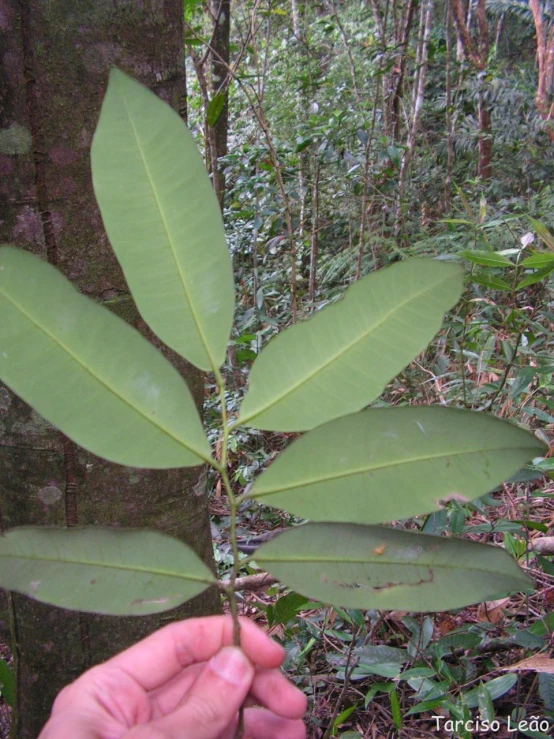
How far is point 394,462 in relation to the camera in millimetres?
374

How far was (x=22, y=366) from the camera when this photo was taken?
0.37 m

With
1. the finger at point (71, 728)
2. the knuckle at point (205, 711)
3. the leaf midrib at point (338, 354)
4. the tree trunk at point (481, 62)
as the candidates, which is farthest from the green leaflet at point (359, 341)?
the tree trunk at point (481, 62)

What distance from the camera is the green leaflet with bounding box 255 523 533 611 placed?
1.18ft

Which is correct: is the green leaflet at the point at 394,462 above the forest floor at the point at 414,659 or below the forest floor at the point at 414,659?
above

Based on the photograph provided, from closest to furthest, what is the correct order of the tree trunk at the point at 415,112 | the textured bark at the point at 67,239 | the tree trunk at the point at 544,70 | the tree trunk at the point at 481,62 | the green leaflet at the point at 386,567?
the green leaflet at the point at 386,567, the textured bark at the point at 67,239, the tree trunk at the point at 415,112, the tree trunk at the point at 481,62, the tree trunk at the point at 544,70

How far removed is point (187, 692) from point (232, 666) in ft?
0.23

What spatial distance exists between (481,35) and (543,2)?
2.29 meters

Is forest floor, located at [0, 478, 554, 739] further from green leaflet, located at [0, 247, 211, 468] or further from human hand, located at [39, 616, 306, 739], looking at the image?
green leaflet, located at [0, 247, 211, 468]

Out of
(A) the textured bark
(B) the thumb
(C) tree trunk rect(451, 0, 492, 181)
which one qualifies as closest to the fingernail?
(B) the thumb

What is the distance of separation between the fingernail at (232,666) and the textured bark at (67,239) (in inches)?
15.2

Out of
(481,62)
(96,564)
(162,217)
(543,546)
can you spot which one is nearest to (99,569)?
(96,564)

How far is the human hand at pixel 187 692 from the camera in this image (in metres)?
0.45

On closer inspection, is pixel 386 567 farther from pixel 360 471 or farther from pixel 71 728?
pixel 71 728

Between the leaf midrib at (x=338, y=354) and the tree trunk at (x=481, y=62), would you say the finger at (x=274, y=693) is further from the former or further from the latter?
the tree trunk at (x=481, y=62)
